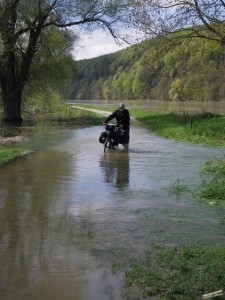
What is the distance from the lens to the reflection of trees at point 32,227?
5168mm

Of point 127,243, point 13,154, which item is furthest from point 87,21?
point 127,243

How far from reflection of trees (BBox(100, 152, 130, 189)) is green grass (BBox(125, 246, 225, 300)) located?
4.43 meters

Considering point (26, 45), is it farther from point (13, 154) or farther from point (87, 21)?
point (13, 154)

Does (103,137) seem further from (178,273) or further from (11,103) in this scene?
(11,103)

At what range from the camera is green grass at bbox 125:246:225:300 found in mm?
4574

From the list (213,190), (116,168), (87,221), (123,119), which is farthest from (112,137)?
(87,221)

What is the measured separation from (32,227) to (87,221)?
0.89 metres

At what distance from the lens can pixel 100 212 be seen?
7.73 metres

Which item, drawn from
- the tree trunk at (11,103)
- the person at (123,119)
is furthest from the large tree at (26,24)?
the person at (123,119)

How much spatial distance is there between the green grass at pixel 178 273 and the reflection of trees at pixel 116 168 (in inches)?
174

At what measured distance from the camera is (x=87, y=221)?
23.5ft

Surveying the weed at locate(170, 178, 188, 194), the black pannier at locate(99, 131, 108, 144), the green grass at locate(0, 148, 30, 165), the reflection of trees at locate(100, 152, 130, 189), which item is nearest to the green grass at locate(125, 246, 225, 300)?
the weed at locate(170, 178, 188, 194)

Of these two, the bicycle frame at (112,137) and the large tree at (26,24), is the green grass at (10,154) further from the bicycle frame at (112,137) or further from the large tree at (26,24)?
the large tree at (26,24)

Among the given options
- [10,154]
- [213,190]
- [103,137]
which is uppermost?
[103,137]
